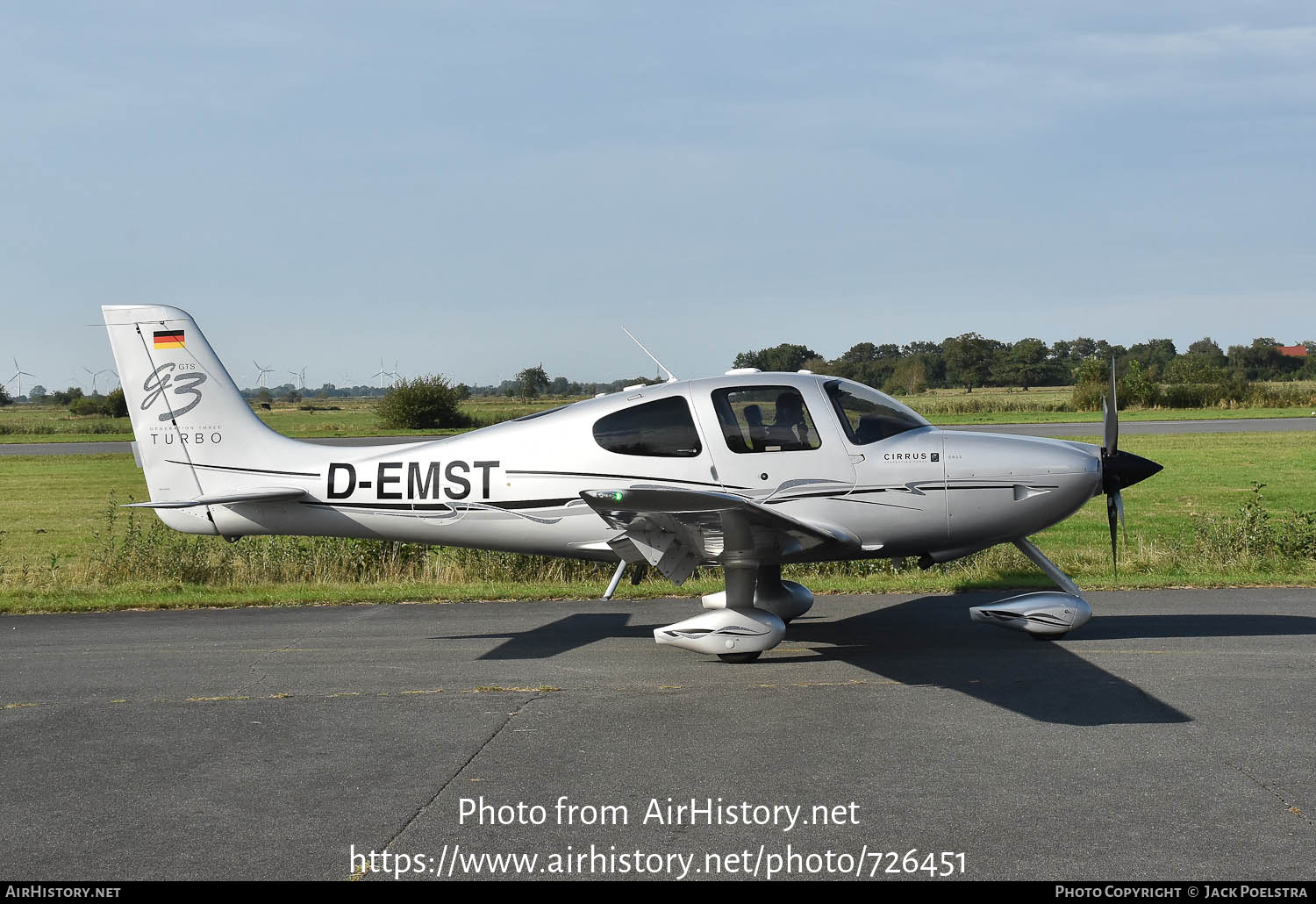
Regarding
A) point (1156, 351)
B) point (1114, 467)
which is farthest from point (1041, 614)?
point (1156, 351)

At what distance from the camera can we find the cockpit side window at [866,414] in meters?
9.47

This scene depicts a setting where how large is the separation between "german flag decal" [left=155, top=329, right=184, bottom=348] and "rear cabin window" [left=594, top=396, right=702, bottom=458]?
4625 millimetres

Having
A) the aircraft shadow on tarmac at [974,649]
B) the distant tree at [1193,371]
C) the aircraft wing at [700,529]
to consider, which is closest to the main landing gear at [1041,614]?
the aircraft shadow on tarmac at [974,649]

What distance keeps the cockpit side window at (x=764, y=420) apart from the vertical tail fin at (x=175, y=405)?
4.54 meters

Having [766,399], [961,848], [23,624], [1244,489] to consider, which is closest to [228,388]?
[23,624]

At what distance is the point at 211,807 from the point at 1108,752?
16.9ft

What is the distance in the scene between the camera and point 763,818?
17.9 ft

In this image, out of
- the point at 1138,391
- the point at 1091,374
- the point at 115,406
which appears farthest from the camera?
the point at 115,406

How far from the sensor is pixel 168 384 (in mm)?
11031

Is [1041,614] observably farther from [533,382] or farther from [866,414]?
[533,382]

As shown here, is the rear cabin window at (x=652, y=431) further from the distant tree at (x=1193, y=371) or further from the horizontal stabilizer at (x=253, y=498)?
the distant tree at (x=1193, y=371)

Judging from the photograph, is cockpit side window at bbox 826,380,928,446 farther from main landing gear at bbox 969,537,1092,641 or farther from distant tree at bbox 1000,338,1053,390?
distant tree at bbox 1000,338,1053,390

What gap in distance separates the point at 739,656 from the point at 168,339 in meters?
6.70

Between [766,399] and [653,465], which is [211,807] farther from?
[766,399]
